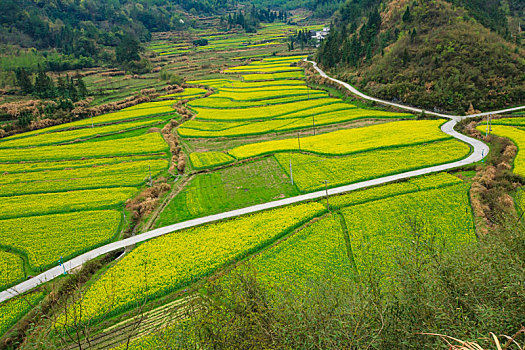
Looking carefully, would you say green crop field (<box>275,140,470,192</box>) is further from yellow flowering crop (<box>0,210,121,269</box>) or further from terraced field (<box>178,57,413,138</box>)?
yellow flowering crop (<box>0,210,121,269</box>)

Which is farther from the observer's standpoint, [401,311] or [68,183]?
[68,183]

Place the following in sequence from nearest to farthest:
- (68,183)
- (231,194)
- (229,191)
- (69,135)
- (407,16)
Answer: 1. (231,194)
2. (229,191)
3. (68,183)
4. (69,135)
5. (407,16)

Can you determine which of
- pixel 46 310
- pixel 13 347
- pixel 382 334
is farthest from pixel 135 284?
pixel 382 334

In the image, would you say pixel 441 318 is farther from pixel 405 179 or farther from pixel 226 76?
pixel 226 76

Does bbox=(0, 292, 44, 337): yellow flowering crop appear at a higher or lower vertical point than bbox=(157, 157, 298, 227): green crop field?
lower

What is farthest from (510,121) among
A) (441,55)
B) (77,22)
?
(77,22)

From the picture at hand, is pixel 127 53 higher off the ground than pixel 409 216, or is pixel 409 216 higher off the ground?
pixel 127 53

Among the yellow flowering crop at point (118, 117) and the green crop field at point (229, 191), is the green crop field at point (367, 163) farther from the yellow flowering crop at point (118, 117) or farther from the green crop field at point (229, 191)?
the yellow flowering crop at point (118, 117)

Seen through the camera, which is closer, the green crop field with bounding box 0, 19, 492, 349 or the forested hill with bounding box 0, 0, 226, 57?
the green crop field with bounding box 0, 19, 492, 349

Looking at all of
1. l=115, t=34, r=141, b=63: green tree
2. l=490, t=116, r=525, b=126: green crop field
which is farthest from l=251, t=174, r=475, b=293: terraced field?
l=115, t=34, r=141, b=63: green tree

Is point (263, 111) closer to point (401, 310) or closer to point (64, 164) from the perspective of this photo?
point (64, 164)
